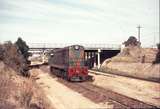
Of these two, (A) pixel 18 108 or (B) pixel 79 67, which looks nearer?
(A) pixel 18 108

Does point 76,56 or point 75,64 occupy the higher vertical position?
point 76,56

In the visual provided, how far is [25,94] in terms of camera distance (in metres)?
17.3

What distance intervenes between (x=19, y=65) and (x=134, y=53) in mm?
32597

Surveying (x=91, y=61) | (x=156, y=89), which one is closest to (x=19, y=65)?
(x=156, y=89)

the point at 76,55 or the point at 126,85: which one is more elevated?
the point at 76,55

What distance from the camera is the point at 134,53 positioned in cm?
6900

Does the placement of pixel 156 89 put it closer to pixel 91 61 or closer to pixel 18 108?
pixel 18 108

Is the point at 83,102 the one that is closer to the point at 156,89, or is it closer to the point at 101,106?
the point at 101,106

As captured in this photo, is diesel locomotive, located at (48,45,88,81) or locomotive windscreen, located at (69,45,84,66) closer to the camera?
diesel locomotive, located at (48,45,88,81)

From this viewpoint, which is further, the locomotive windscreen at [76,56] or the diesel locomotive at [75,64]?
the locomotive windscreen at [76,56]

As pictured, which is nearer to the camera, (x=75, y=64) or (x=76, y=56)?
(x=75, y=64)

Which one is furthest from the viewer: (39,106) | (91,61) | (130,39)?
(130,39)

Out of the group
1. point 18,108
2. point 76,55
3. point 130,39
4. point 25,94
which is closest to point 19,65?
point 76,55

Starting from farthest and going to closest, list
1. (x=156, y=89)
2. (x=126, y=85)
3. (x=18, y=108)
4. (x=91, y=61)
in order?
(x=91, y=61) → (x=126, y=85) → (x=156, y=89) → (x=18, y=108)
